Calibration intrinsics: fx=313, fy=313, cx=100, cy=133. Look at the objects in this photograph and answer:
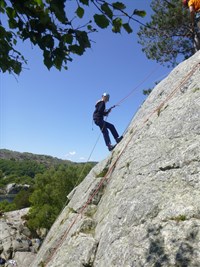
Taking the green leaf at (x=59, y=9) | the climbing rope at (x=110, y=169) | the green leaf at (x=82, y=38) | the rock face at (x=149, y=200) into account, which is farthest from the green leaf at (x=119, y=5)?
the climbing rope at (x=110, y=169)

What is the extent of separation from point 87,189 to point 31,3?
31.3ft

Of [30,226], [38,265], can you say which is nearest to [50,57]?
[38,265]

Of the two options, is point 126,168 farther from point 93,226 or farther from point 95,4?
point 95,4

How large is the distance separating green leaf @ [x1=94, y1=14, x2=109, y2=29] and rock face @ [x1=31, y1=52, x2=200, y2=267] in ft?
16.6

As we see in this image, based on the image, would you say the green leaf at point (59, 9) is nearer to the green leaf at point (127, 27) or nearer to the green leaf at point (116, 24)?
the green leaf at point (116, 24)

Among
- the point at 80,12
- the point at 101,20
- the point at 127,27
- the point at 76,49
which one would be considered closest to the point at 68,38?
the point at 76,49

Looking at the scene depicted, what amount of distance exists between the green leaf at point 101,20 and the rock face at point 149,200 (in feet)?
16.6

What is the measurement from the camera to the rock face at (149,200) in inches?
286

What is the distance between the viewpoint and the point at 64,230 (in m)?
11.6

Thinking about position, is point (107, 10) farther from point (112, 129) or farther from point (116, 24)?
point (112, 129)

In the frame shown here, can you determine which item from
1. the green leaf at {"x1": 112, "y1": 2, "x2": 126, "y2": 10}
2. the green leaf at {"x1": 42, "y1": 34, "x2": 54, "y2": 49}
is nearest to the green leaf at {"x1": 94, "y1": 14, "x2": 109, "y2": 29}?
the green leaf at {"x1": 112, "y1": 2, "x2": 126, "y2": 10}

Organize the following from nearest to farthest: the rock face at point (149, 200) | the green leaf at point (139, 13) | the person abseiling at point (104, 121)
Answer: the green leaf at point (139, 13) → the rock face at point (149, 200) → the person abseiling at point (104, 121)

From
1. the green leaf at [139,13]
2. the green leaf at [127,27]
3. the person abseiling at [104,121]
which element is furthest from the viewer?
the person abseiling at [104,121]

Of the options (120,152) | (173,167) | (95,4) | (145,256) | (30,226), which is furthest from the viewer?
(30,226)
